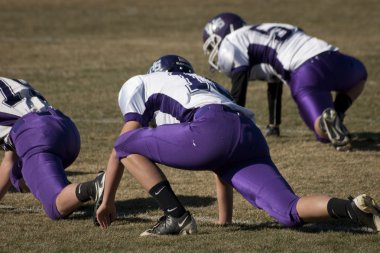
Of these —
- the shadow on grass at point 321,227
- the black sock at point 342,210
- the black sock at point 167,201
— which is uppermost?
the black sock at point 342,210

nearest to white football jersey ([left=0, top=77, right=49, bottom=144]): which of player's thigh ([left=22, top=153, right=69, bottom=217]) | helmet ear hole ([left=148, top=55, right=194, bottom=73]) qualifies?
player's thigh ([left=22, top=153, right=69, bottom=217])

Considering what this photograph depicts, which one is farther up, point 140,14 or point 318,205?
point 318,205

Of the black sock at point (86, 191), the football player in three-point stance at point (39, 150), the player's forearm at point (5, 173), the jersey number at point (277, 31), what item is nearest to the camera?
the black sock at point (86, 191)

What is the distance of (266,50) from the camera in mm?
9266

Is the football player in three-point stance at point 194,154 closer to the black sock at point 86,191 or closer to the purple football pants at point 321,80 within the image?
the black sock at point 86,191

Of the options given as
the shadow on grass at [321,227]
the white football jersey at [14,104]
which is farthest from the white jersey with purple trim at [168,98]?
the white football jersey at [14,104]

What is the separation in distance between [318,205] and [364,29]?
14.5 m

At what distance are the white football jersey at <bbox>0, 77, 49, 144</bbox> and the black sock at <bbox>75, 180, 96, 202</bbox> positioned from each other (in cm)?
98

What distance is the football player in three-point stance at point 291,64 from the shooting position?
8.98m

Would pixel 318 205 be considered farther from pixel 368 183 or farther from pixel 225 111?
pixel 368 183

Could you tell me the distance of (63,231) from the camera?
593cm

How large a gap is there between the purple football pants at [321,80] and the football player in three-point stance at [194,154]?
126 inches

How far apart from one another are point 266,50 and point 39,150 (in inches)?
139

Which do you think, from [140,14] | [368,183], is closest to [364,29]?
[140,14]
